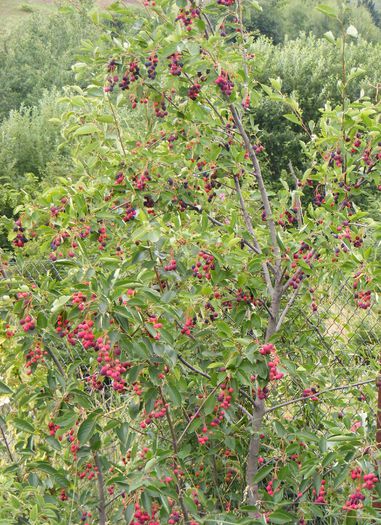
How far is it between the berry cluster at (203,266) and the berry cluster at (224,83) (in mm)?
587

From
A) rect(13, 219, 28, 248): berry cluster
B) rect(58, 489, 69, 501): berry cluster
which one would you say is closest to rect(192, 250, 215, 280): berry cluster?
rect(13, 219, 28, 248): berry cluster

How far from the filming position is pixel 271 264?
272cm

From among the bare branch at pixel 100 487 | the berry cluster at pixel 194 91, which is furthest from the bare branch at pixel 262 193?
the bare branch at pixel 100 487

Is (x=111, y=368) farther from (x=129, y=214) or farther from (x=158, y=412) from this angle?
(x=129, y=214)

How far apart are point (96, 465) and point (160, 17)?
163 cm

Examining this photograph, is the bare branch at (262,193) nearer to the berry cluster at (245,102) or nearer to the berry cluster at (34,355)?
the berry cluster at (245,102)

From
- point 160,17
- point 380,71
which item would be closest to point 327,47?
point 380,71

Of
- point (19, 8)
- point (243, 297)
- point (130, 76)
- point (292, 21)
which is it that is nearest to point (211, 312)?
point (243, 297)

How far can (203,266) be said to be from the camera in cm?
236

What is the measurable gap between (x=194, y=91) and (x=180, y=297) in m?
0.77

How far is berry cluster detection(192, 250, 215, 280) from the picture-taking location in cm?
228

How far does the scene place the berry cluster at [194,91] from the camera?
2501mm

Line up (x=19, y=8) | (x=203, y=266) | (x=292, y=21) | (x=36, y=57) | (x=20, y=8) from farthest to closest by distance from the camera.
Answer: (x=19, y=8) < (x=20, y=8) < (x=292, y=21) < (x=36, y=57) < (x=203, y=266)

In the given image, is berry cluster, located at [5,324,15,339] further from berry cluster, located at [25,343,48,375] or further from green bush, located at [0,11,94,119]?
green bush, located at [0,11,94,119]
